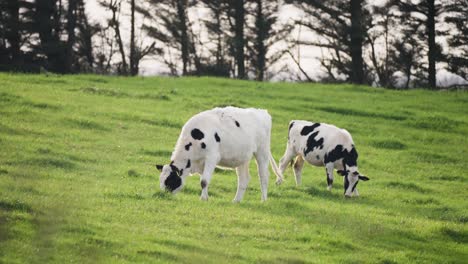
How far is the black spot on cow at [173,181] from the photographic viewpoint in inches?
696

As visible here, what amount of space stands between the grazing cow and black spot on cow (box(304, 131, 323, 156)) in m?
4.14

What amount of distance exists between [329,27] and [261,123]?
33394 mm

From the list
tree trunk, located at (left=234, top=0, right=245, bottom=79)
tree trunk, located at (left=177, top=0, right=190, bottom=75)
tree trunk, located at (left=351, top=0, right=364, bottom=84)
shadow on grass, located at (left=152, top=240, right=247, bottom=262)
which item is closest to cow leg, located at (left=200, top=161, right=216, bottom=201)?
shadow on grass, located at (left=152, top=240, right=247, bottom=262)

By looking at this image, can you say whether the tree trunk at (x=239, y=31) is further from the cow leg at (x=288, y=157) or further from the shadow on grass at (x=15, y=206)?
the shadow on grass at (x=15, y=206)

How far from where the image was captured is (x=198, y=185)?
20328 mm

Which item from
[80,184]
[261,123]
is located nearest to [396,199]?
[261,123]

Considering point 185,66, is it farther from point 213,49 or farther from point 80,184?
point 80,184

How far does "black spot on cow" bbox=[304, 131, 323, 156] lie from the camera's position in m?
23.2

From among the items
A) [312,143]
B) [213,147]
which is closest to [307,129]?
[312,143]

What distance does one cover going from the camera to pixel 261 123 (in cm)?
1964

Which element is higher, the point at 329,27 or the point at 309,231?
the point at 329,27

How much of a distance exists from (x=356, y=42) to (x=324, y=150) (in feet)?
98.1

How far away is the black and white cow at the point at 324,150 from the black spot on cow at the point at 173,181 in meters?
5.69

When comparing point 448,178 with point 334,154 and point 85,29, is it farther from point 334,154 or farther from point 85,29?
point 85,29
